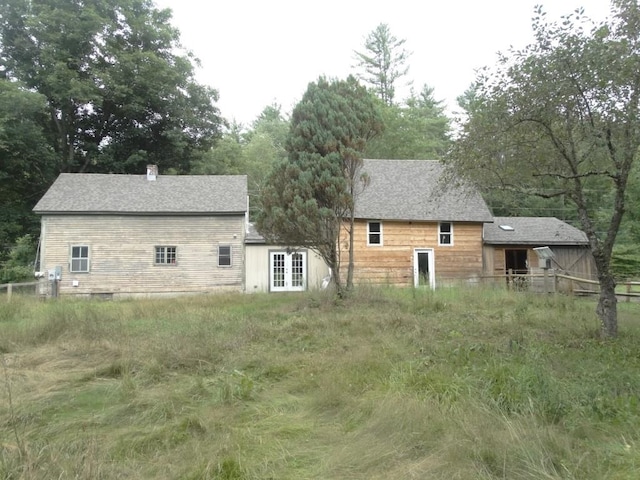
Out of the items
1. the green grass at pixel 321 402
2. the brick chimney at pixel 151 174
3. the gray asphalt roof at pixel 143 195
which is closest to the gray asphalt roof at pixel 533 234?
the gray asphalt roof at pixel 143 195

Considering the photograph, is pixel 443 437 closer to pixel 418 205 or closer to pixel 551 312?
pixel 551 312

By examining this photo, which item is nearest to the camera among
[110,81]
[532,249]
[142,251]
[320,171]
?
[320,171]

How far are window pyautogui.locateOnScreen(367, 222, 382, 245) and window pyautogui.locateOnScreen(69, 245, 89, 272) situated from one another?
42.8 feet

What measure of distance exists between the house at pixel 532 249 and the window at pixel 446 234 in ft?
6.08

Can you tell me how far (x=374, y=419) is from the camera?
3.94 meters

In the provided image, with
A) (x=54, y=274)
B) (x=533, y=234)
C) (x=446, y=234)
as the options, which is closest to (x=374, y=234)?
(x=446, y=234)

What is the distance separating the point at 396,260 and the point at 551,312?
10.8 m

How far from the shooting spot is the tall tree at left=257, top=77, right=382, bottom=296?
12570 millimetres

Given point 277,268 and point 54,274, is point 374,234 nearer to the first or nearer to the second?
point 277,268

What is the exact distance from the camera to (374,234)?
21.0 m

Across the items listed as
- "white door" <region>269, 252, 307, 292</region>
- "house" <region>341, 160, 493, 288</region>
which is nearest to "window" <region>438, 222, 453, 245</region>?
"house" <region>341, 160, 493, 288</region>

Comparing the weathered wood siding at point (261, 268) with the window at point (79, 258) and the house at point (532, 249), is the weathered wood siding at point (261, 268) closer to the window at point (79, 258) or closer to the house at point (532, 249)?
the window at point (79, 258)

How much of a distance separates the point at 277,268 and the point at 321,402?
1643 centimetres

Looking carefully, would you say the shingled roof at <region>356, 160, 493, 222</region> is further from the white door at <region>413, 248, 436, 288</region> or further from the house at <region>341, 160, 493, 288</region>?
the white door at <region>413, 248, 436, 288</region>
